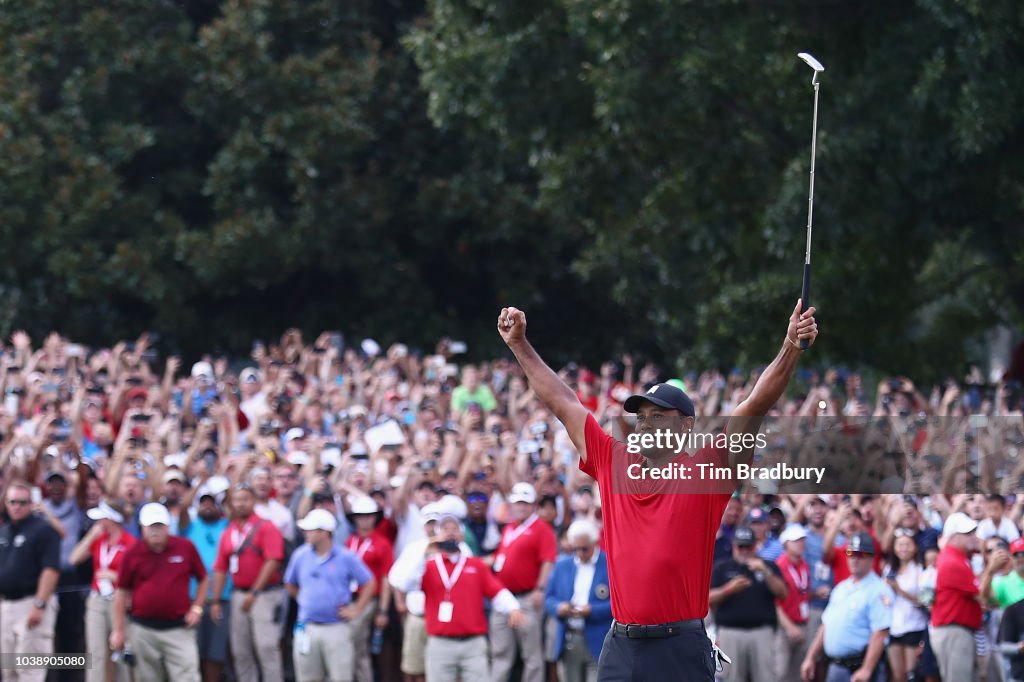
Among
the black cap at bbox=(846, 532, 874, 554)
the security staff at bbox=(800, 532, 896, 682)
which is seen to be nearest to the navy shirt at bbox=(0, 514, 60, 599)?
the security staff at bbox=(800, 532, 896, 682)

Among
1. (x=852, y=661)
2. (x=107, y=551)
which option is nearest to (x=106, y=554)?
(x=107, y=551)

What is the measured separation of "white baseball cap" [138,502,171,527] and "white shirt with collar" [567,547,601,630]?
10.9 feet

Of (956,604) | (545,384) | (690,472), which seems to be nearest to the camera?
(690,472)

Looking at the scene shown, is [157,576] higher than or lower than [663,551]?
higher

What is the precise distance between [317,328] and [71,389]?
10.9 metres

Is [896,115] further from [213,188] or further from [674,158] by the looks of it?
[213,188]

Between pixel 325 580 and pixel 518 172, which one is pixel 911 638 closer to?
pixel 325 580

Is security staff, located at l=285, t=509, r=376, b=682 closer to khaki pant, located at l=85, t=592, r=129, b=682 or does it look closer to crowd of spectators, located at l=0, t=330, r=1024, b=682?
crowd of spectators, located at l=0, t=330, r=1024, b=682

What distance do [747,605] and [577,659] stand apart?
149 cm

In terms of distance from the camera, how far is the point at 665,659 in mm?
7121

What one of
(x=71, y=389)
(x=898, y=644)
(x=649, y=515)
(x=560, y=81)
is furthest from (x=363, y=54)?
(x=649, y=515)

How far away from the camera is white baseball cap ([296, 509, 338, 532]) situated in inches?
580

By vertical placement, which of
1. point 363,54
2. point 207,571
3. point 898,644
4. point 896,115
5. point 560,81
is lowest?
point 898,644

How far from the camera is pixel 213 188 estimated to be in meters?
28.8
